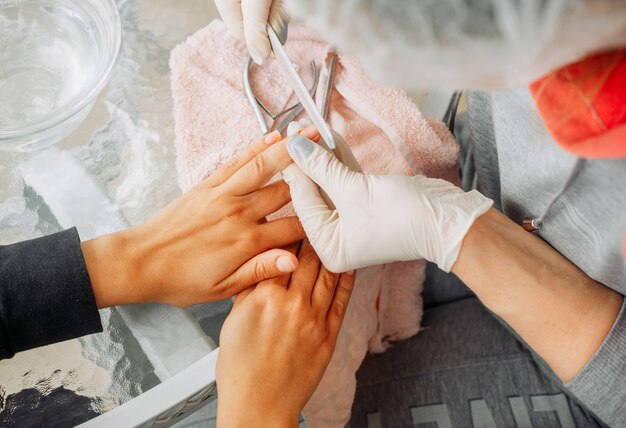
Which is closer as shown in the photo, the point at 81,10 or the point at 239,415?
the point at 239,415

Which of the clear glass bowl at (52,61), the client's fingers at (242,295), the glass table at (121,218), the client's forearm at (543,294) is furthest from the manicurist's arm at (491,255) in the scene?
the clear glass bowl at (52,61)

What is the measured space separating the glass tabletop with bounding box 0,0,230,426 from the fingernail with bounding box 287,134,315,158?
0.67 ft

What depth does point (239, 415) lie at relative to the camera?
651mm

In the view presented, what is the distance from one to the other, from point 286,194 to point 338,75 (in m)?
0.21

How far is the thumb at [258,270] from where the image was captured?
0.71 metres

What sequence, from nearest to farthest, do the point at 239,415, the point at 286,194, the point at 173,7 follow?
the point at 239,415 < the point at 286,194 < the point at 173,7

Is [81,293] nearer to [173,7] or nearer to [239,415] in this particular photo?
[239,415]

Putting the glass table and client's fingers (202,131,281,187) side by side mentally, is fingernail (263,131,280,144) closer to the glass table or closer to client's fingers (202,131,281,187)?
client's fingers (202,131,281,187)

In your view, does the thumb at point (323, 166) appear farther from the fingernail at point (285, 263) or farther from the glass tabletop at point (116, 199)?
the glass tabletop at point (116, 199)

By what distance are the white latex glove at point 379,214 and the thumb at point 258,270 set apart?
0.04m

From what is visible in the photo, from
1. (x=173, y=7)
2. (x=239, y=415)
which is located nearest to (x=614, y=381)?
(x=239, y=415)

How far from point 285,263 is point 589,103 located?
0.41 m

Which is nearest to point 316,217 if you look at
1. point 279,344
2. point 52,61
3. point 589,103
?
point 279,344

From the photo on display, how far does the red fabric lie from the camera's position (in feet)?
1.33
